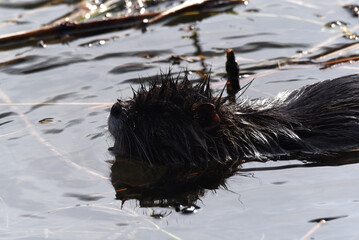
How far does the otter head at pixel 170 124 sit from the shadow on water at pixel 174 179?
109 mm

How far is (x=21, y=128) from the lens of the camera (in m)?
6.71

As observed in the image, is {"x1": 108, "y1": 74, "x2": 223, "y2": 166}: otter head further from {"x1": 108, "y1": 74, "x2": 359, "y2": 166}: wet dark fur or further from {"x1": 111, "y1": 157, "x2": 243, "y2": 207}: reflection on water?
{"x1": 111, "y1": 157, "x2": 243, "y2": 207}: reflection on water

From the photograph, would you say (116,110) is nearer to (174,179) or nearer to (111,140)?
(111,140)

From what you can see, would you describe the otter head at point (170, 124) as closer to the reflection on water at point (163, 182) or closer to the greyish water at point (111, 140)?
the reflection on water at point (163, 182)

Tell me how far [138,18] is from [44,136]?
3297 millimetres

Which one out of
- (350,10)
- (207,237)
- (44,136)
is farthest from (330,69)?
(207,237)

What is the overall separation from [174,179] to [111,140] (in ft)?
2.91

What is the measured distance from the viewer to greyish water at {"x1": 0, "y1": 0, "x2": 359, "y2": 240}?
15.8 ft

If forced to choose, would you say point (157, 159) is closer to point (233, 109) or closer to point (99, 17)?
point (233, 109)

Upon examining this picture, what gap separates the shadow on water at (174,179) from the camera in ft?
17.5

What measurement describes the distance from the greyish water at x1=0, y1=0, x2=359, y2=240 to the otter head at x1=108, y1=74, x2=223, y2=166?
362mm

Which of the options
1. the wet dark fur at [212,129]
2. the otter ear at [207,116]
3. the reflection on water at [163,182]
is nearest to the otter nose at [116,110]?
the wet dark fur at [212,129]

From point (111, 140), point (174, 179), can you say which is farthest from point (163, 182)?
point (111, 140)

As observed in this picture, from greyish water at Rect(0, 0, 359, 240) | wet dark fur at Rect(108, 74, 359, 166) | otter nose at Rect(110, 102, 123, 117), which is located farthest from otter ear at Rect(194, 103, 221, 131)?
otter nose at Rect(110, 102, 123, 117)
